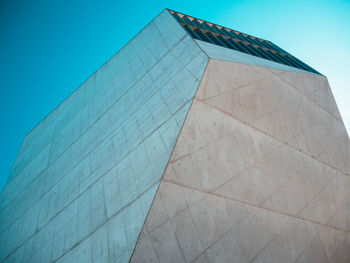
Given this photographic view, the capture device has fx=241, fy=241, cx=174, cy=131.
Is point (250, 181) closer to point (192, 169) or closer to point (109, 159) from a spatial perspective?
point (192, 169)

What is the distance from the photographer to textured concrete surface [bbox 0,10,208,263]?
6.97 metres

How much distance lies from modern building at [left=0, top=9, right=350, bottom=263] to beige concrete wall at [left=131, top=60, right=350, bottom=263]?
4 centimetres

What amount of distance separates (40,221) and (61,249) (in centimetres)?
369

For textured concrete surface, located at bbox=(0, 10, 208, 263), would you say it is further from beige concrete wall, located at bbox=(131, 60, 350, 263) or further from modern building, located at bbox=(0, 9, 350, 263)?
beige concrete wall, located at bbox=(131, 60, 350, 263)

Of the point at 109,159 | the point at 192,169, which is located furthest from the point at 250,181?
the point at 109,159

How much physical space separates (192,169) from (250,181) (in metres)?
2.52

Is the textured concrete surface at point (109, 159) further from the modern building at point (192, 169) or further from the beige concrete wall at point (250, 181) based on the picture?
the beige concrete wall at point (250, 181)

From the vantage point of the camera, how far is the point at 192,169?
22.0 feet

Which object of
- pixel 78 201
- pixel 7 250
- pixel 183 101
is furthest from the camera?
pixel 7 250

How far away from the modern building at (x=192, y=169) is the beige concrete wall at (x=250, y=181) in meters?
0.04

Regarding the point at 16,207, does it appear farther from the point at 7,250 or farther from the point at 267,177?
the point at 267,177

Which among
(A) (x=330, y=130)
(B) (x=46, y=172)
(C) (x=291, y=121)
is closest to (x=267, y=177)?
(C) (x=291, y=121)

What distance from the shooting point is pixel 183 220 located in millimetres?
6184

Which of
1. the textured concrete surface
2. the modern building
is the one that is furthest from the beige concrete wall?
the textured concrete surface
